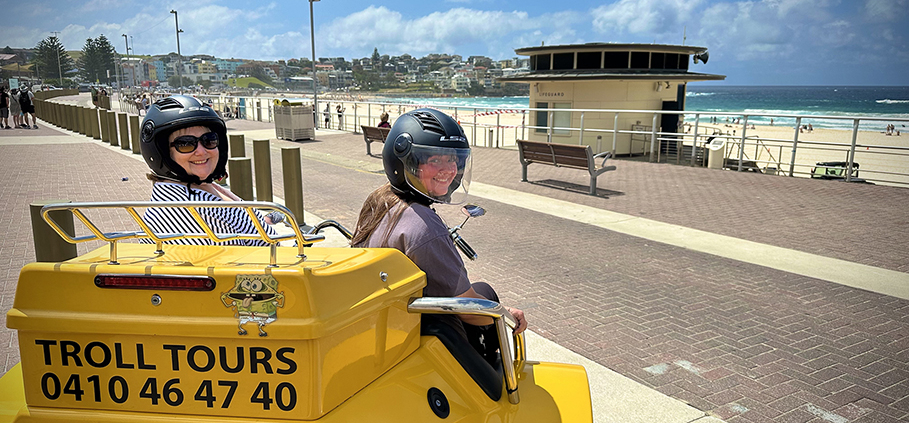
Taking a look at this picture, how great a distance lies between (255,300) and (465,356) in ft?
2.64

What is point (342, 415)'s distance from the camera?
172cm

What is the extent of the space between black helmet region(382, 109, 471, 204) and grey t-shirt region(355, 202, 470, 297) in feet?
0.81

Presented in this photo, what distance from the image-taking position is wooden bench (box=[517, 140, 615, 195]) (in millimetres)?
10875

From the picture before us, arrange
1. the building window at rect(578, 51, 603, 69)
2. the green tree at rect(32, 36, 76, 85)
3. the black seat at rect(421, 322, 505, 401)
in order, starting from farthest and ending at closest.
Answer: the green tree at rect(32, 36, 76, 85) → the building window at rect(578, 51, 603, 69) → the black seat at rect(421, 322, 505, 401)

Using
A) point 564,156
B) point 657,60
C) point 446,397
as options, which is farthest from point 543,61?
point 446,397

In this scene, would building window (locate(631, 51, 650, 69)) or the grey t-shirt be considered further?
building window (locate(631, 51, 650, 69))

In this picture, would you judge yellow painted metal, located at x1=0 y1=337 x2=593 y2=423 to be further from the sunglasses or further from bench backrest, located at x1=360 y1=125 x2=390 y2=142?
bench backrest, located at x1=360 y1=125 x2=390 y2=142

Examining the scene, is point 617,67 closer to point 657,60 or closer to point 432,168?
point 657,60

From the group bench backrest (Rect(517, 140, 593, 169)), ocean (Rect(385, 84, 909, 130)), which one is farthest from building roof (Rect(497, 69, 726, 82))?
ocean (Rect(385, 84, 909, 130))

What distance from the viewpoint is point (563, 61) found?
2280cm

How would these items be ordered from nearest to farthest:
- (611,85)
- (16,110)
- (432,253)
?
(432,253) < (611,85) < (16,110)

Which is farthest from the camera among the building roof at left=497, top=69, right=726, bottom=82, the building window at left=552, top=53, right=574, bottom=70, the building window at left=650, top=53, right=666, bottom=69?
the building window at left=552, top=53, right=574, bottom=70

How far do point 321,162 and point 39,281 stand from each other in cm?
1370

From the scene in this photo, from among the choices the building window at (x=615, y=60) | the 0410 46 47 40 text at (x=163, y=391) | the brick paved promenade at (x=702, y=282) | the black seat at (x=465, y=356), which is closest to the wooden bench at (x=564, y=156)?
the brick paved promenade at (x=702, y=282)
